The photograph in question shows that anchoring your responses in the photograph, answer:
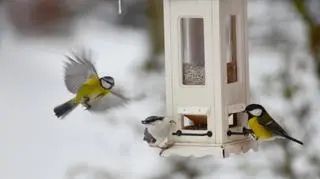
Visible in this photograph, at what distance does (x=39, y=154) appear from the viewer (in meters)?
2.00

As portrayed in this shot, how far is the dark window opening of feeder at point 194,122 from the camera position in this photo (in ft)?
4.94

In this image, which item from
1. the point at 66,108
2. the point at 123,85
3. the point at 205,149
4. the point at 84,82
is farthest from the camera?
the point at 123,85

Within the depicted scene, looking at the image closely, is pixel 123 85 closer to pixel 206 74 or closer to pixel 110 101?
pixel 110 101

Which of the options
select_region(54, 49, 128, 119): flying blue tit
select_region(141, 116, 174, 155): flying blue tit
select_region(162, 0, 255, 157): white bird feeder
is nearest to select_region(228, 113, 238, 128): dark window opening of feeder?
select_region(162, 0, 255, 157): white bird feeder

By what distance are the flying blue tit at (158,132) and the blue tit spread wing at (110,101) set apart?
0.27 meters

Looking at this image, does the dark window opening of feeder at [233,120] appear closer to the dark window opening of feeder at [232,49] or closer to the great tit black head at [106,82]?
the dark window opening of feeder at [232,49]

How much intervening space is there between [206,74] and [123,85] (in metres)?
0.45

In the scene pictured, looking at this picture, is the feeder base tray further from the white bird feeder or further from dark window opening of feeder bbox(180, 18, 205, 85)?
dark window opening of feeder bbox(180, 18, 205, 85)

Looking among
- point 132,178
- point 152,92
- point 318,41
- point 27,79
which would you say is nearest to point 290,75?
point 318,41

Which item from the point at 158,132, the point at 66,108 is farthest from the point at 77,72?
the point at 158,132

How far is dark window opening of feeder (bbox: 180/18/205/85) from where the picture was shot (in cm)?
148

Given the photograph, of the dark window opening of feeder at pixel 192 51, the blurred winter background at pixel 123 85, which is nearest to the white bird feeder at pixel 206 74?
the dark window opening of feeder at pixel 192 51

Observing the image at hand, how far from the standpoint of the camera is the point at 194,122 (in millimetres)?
1523

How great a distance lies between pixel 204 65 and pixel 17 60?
63 centimetres
